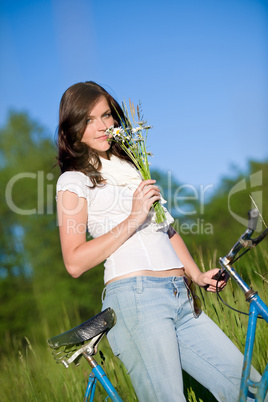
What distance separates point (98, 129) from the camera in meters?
2.28

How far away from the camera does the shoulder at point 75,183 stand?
198 cm

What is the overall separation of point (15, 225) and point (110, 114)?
51.1 ft

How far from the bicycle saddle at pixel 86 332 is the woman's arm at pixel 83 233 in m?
0.22

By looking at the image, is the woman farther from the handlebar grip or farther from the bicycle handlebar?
the handlebar grip

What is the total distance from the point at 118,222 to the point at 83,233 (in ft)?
0.57

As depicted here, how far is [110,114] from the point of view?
2393mm

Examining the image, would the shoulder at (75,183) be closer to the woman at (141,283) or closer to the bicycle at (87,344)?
the woman at (141,283)

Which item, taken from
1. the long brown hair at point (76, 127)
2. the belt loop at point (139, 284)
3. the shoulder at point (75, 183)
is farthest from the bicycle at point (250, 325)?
the long brown hair at point (76, 127)

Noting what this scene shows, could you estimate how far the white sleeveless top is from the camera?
1930 mm

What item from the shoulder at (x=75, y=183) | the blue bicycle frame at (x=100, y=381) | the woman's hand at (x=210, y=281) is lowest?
the blue bicycle frame at (x=100, y=381)

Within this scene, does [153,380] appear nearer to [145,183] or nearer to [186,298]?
[186,298]

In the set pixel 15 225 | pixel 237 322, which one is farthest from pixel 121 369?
pixel 15 225

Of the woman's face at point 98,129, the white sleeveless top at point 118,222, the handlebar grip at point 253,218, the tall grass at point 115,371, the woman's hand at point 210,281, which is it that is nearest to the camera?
the handlebar grip at point 253,218

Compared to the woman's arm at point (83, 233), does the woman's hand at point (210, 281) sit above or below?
below
